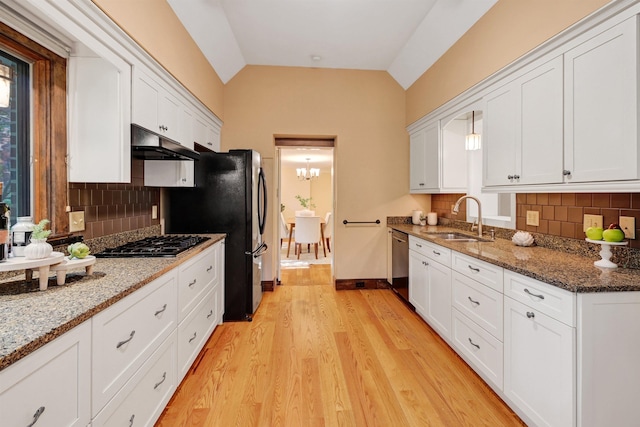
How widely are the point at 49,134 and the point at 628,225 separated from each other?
325 cm

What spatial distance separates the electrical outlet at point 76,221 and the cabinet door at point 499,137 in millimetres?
2910

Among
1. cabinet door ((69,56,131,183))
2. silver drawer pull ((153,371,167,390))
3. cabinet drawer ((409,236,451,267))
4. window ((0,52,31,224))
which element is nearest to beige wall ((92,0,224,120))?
cabinet door ((69,56,131,183))

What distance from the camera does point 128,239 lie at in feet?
A: 7.91

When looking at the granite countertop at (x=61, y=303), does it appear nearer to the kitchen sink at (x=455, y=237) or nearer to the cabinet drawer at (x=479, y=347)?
the cabinet drawer at (x=479, y=347)

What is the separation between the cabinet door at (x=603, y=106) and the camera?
1465 mm

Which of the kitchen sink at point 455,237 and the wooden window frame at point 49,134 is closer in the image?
the wooden window frame at point 49,134

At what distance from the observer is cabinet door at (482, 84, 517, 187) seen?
2.30 metres

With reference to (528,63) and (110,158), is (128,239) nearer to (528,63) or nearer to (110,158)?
(110,158)

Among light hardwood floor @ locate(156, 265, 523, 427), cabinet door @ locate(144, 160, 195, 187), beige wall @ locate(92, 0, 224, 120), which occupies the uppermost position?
beige wall @ locate(92, 0, 224, 120)

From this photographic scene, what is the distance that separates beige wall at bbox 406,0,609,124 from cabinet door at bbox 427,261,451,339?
1707 millimetres

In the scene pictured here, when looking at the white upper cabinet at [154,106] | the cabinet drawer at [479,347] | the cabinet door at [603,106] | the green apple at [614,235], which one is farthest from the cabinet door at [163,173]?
the green apple at [614,235]

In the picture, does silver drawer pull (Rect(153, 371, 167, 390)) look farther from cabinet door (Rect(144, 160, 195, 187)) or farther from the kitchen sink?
the kitchen sink

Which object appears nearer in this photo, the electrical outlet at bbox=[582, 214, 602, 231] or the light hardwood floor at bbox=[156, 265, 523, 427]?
the light hardwood floor at bbox=[156, 265, 523, 427]

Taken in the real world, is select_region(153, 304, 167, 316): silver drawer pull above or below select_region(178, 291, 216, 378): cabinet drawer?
above
